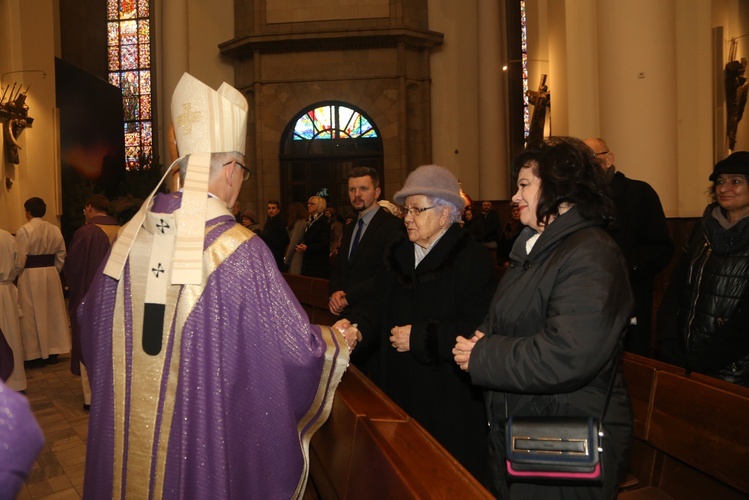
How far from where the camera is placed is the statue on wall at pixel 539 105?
39.3 ft

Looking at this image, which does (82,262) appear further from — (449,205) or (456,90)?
(456,90)

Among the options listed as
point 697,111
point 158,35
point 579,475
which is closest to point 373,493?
point 579,475

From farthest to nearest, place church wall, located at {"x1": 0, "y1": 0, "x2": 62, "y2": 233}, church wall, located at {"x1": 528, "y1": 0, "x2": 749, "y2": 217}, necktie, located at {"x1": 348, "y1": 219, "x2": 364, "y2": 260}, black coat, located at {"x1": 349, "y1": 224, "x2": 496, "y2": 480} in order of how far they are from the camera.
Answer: church wall, located at {"x1": 0, "y1": 0, "x2": 62, "y2": 233}, church wall, located at {"x1": 528, "y1": 0, "x2": 749, "y2": 217}, necktie, located at {"x1": 348, "y1": 219, "x2": 364, "y2": 260}, black coat, located at {"x1": 349, "y1": 224, "x2": 496, "y2": 480}

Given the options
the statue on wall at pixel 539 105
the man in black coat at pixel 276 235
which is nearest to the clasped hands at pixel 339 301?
the man in black coat at pixel 276 235

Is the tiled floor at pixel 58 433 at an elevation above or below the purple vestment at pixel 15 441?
below

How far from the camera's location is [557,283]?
204cm

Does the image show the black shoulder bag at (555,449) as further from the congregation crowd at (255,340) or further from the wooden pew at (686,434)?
the wooden pew at (686,434)

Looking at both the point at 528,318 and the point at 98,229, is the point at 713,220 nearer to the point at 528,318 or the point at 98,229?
the point at 528,318

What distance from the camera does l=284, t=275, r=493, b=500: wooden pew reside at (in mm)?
1850

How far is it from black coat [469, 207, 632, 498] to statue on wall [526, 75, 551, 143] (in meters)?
10.3

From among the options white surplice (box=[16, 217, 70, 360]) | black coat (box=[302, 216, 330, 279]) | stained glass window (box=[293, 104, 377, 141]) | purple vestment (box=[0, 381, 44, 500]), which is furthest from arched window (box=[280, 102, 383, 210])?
purple vestment (box=[0, 381, 44, 500])

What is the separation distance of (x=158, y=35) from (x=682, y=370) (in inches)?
735

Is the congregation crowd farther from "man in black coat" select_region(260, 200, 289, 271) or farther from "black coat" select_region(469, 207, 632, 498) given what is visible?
"man in black coat" select_region(260, 200, 289, 271)

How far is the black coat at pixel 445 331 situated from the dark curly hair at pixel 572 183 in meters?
0.96
